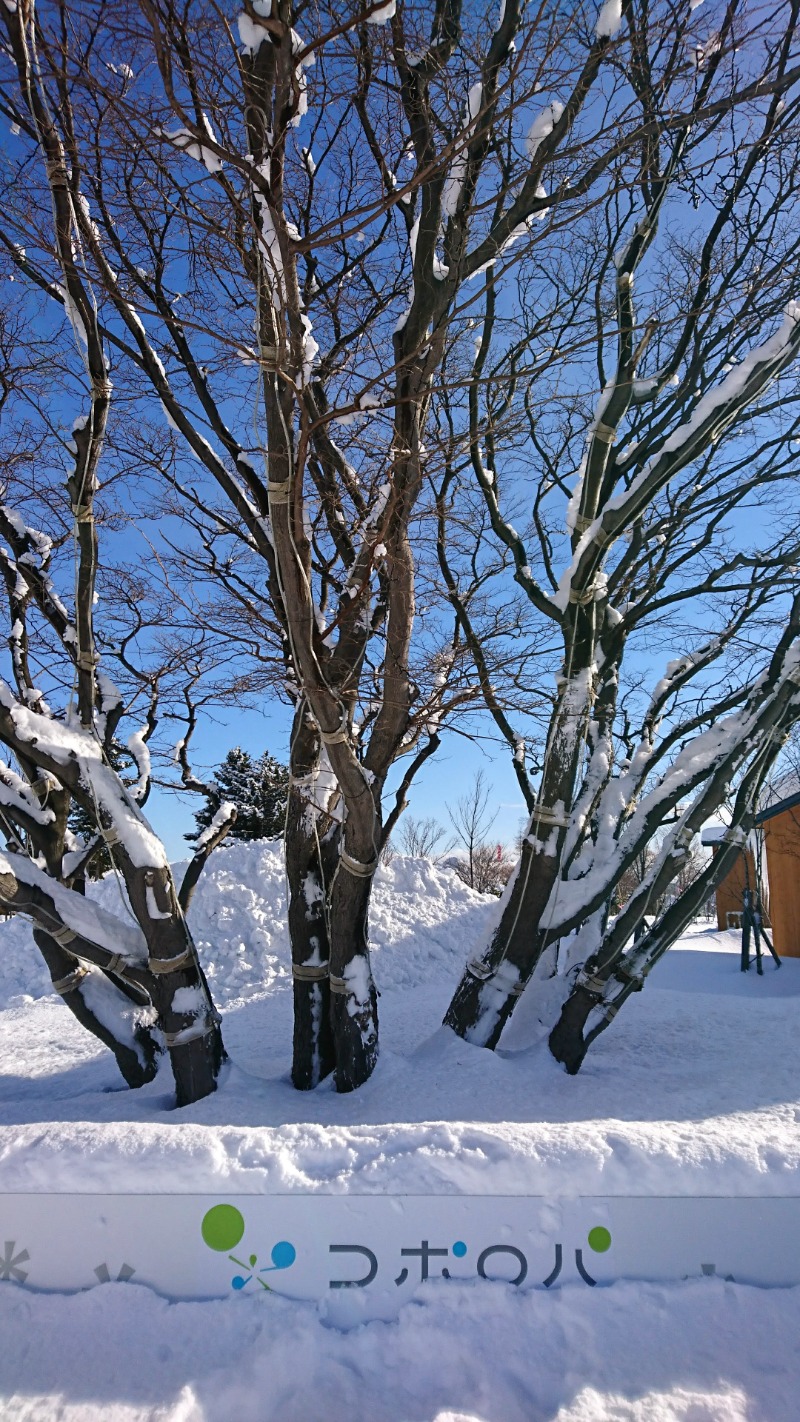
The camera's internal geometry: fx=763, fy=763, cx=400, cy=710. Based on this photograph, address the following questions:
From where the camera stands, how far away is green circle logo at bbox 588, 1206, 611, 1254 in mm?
2545

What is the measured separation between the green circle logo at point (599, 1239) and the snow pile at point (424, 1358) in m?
0.11

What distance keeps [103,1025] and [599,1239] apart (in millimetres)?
3750

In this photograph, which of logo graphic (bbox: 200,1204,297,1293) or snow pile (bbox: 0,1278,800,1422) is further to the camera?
logo graphic (bbox: 200,1204,297,1293)

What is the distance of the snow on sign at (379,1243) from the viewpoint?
250cm

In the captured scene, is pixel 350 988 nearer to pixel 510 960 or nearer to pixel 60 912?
pixel 510 960

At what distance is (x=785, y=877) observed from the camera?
16188 mm

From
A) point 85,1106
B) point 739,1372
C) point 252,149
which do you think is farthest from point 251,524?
point 739,1372

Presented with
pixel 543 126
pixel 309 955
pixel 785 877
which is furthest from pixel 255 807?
pixel 543 126

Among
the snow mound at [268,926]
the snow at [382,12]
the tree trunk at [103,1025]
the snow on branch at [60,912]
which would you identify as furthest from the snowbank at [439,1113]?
the snow at [382,12]

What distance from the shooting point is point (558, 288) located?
6875 mm

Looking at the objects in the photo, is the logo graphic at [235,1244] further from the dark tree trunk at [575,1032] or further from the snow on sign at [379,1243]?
the dark tree trunk at [575,1032]

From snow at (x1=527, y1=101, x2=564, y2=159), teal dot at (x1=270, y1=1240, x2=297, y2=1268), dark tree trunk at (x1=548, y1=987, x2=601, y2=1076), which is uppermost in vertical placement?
snow at (x1=527, y1=101, x2=564, y2=159)

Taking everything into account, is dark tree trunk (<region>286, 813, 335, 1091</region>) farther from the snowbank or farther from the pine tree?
the pine tree

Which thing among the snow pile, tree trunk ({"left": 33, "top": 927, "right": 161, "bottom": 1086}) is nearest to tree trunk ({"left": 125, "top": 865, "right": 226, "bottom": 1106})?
tree trunk ({"left": 33, "top": 927, "right": 161, "bottom": 1086})
